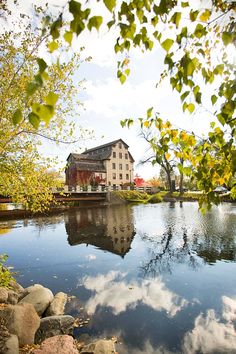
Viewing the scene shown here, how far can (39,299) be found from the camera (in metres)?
7.08

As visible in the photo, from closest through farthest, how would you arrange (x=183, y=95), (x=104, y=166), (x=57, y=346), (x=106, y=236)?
(x=183, y=95) < (x=57, y=346) < (x=106, y=236) < (x=104, y=166)

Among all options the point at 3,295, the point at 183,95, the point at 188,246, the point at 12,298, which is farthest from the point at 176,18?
the point at 188,246

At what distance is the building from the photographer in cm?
5916

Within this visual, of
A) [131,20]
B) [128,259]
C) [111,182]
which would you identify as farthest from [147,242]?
[111,182]

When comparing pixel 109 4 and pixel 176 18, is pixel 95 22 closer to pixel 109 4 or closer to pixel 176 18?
pixel 109 4

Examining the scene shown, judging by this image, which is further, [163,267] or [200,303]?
[163,267]

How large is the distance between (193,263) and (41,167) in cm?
760

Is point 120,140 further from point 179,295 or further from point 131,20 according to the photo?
point 131,20

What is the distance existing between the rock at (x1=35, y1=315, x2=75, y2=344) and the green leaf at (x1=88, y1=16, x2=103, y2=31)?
6.26 meters

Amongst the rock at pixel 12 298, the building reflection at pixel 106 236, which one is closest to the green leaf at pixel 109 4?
the rock at pixel 12 298

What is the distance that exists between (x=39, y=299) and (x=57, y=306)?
1.76ft

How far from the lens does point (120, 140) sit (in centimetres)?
6419

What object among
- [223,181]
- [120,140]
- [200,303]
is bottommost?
[200,303]

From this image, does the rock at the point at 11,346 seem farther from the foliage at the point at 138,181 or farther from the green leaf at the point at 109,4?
the foliage at the point at 138,181
